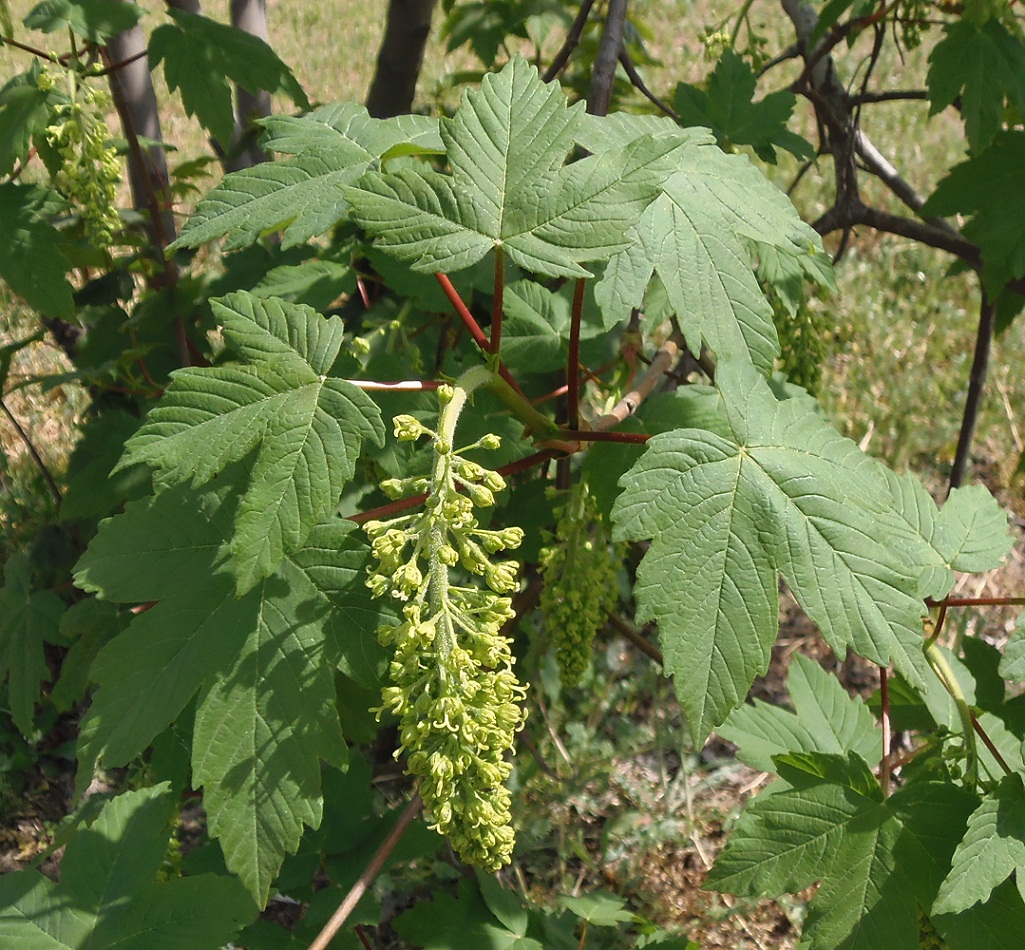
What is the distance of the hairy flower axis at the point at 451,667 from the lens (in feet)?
3.87

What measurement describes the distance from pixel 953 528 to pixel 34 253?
2.12 meters

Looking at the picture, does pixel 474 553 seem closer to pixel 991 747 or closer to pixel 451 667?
pixel 451 667

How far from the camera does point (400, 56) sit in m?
3.03

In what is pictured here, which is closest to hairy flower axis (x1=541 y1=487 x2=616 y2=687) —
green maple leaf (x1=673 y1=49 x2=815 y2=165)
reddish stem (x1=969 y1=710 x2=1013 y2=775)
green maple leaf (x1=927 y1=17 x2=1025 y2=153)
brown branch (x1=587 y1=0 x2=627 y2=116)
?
reddish stem (x1=969 y1=710 x2=1013 y2=775)

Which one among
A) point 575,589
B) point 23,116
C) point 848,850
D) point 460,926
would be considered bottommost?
point 460,926

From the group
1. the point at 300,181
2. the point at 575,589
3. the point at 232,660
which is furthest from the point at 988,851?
the point at 300,181

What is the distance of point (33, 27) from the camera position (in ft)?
7.04

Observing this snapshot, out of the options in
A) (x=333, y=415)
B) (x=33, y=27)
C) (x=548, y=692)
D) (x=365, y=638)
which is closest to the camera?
(x=333, y=415)

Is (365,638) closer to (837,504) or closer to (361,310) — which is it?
(837,504)

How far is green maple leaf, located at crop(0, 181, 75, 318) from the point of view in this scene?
7.43ft

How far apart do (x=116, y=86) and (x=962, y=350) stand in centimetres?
407

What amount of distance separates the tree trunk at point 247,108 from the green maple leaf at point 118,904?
1.90 metres

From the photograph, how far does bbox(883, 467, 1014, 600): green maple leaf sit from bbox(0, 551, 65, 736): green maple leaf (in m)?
2.08

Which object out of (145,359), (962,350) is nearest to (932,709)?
(145,359)
